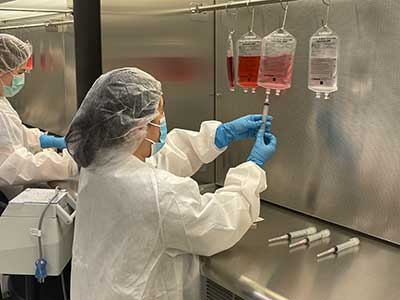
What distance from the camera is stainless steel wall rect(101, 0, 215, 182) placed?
1.78 meters

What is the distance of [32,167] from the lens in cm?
204

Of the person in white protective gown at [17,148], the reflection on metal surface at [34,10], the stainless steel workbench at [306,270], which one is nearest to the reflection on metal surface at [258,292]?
the stainless steel workbench at [306,270]

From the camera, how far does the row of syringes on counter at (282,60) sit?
120cm

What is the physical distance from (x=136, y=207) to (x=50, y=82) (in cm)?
205

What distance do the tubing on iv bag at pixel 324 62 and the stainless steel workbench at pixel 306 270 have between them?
0.46 m

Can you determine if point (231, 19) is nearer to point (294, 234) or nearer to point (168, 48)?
point (168, 48)

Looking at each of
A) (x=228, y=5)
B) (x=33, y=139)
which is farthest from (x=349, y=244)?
(x=33, y=139)

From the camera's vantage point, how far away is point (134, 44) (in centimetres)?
179

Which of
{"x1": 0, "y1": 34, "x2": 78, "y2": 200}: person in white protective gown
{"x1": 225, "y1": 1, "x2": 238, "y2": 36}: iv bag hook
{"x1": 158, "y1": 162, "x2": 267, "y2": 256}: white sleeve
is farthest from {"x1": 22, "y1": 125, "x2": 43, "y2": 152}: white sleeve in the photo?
{"x1": 158, "y1": 162, "x2": 267, "y2": 256}: white sleeve

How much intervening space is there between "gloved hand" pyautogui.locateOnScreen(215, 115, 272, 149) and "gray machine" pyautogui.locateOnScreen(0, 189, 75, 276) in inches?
24.3

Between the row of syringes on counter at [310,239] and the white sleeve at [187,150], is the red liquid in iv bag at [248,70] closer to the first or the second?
the white sleeve at [187,150]

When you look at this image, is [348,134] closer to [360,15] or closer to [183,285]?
[360,15]

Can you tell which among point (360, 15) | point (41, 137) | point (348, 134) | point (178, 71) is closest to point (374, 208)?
point (348, 134)

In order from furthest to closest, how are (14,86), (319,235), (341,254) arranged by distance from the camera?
1. (14,86)
2. (319,235)
3. (341,254)
